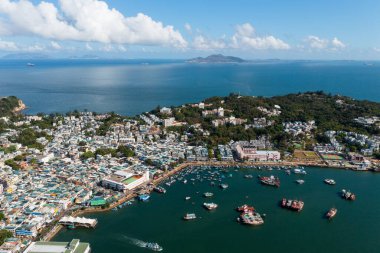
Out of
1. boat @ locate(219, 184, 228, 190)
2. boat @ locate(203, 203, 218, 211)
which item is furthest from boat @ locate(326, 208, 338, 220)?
boat @ locate(219, 184, 228, 190)

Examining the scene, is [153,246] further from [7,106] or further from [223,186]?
[7,106]

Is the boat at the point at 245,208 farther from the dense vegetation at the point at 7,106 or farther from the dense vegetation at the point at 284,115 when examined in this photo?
the dense vegetation at the point at 7,106

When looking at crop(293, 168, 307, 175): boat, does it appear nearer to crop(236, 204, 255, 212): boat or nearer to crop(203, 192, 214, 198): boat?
crop(236, 204, 255, 212): boat

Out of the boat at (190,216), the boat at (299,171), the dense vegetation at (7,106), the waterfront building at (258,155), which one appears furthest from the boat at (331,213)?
the dense vegetation at (7,106)

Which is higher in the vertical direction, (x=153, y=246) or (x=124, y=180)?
(x=124, y=180)

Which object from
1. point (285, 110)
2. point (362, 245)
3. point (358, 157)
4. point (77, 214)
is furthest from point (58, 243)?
point (285, 110)

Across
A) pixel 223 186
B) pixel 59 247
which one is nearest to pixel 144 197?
pixel 223 186
